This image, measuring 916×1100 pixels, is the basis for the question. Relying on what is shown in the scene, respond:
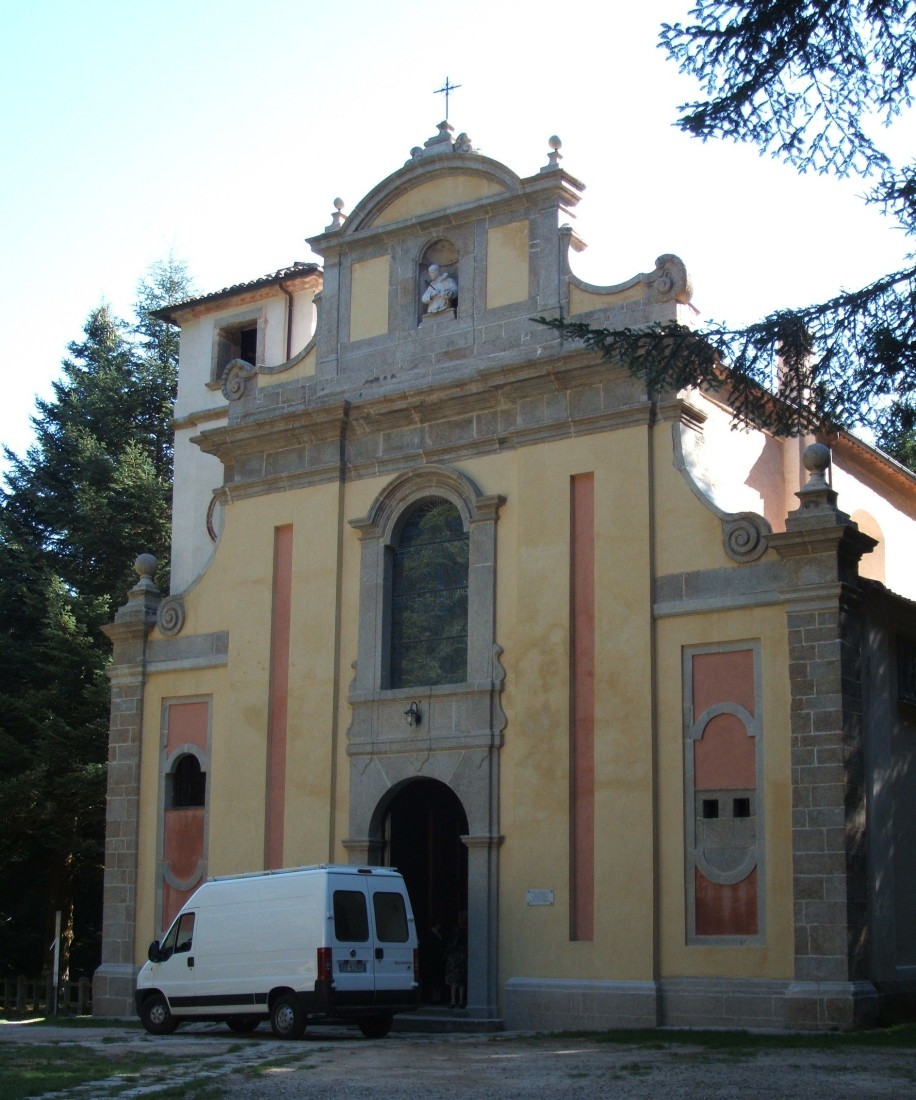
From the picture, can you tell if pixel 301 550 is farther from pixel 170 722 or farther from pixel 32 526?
pixel 32 526

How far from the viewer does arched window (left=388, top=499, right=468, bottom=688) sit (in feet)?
73.0

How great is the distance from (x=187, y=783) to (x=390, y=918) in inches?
261

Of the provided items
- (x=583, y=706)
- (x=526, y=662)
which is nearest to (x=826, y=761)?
(x=583, y=706)

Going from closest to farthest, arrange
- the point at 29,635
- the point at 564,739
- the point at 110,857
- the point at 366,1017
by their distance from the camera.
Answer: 1. the point at 366,1017
2. the point at 564,739
3. the point at 110,857
4. the point at 29,635

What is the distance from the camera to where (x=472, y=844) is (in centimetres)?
2086

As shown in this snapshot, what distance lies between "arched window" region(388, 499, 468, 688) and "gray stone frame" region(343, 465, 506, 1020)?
0.67 feet

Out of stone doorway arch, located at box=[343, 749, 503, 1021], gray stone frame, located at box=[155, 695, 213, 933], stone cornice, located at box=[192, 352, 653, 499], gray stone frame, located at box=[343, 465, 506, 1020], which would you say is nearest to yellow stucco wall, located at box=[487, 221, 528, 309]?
stone cornice, located at box=[192, 352, 653, 499]

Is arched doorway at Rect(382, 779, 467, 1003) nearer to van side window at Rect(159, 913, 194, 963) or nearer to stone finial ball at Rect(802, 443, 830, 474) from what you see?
van side window at Rect(159, 913, 194, 963)

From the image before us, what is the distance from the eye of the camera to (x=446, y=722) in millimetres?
21641

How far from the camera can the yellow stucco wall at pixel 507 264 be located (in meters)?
22.6

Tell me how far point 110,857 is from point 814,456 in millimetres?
12830

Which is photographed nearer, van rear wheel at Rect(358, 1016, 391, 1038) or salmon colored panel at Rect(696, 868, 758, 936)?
salmon colored panel at Rect(696, 868, 758, 936)

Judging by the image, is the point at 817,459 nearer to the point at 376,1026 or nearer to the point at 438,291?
the point at 438,291

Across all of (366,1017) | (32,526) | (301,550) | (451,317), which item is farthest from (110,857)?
(32,526)
